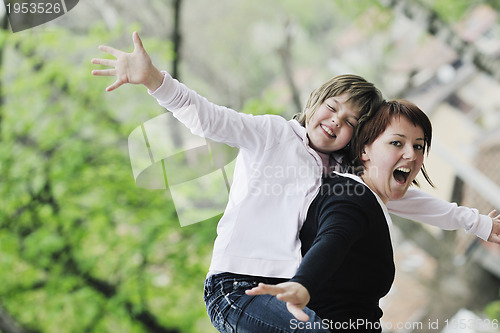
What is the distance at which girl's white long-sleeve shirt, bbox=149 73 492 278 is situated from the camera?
3.21ft

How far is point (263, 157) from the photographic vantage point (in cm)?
104

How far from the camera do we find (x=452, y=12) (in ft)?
14.5

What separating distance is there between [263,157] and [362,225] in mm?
238

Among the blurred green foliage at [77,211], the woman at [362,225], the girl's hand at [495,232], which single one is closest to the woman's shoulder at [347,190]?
the woman at [362,225]

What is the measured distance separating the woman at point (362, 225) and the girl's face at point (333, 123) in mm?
28

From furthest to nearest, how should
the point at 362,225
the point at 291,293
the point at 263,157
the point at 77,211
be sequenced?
the point at 77,211 < the point at 263,157 < the point at 362,225 < the point at 291,293

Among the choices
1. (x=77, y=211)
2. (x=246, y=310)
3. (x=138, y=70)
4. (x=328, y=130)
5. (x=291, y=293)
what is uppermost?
(x=138, y=70)

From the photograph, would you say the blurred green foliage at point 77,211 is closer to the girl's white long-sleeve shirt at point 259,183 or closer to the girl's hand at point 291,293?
the girl's white long-sleeve shirt at point 259,183

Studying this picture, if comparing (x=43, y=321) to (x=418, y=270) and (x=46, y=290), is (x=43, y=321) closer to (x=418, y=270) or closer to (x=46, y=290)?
(x=46, y=290)

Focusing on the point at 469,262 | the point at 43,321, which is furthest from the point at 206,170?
the point at 469,262

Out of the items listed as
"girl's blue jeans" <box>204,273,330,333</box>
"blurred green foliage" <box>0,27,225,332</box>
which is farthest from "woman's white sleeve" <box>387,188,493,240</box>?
"blurred green foliage" <box>0,27,225,332</box>

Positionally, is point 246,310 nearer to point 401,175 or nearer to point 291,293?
point 291,293

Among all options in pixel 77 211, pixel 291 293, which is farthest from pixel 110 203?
pixel 291 293

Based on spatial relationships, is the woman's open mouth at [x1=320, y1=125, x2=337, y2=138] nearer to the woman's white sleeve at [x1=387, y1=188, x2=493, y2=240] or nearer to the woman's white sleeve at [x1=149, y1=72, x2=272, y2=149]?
the woman's white sleeve at [x1=149, y1=72, x2=272, y2=149]
